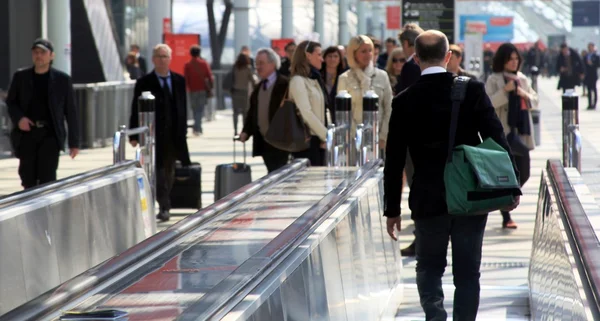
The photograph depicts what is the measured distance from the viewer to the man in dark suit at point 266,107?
35.3 ft

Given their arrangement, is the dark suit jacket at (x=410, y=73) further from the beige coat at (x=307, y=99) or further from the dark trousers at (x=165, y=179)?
the dark trousers at (x=165, y=179)

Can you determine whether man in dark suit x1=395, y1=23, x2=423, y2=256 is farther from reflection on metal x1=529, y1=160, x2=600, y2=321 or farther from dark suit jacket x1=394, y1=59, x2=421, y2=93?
reflection on metal x1=529, y1=160, x2=600, y2=321

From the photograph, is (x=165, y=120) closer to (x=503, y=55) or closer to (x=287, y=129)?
(x=287, y=129)

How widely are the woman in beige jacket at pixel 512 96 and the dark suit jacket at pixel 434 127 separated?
196 inches

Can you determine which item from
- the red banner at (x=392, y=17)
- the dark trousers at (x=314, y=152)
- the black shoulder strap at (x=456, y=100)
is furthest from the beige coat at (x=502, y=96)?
the red banner at (x=392, y=17)

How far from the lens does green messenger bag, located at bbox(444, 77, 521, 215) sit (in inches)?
214

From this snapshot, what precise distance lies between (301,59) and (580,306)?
282 inches

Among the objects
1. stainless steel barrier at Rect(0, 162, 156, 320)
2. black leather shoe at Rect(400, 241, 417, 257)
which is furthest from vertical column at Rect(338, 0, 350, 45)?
stainless steel barrier at Rect(0, 162, 156, 320)

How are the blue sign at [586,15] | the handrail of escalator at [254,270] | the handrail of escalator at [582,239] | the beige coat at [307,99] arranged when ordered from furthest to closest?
the blue sign at [586,15]
the beige coat at [307,99]
the handrail of escalator at [582,239]
the handrail of escalator at [254,270]

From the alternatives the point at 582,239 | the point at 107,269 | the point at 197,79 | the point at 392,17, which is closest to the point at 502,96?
the point at 582,239

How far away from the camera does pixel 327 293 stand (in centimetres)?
461

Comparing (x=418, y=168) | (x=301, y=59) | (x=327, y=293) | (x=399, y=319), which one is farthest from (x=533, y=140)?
(x=327, y=293)

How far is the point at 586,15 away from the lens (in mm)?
86625

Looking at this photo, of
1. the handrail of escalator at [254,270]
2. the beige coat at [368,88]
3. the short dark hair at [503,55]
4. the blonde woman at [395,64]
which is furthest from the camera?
the blonde woman at [395,64]
